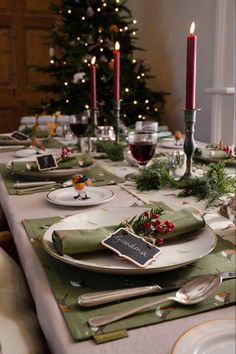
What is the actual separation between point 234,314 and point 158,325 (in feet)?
0.34

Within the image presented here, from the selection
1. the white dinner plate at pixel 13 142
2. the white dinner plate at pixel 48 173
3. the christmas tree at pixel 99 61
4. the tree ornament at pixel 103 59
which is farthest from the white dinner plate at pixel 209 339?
the tree ornament at pixel 103 59

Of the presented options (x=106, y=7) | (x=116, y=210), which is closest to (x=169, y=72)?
(x=106, y=7)

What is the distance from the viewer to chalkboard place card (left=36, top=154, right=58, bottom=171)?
1298 mm

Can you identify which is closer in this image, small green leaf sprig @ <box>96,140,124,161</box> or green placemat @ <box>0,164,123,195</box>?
green placemat @ <box>0,164,123,195</box>

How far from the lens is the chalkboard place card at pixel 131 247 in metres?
0.62

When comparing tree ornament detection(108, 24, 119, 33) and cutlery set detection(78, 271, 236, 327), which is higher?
tree ornament detection(108, 24, 119, 33)

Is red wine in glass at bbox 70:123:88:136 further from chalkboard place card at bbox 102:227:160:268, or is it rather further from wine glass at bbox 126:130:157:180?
chalkboard place card at bbox 102:227:160:268

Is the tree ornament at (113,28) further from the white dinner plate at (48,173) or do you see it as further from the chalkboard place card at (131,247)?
the chalkboard place card at (131,247)

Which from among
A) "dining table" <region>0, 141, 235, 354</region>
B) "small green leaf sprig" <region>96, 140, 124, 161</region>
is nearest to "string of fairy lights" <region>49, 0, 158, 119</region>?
"small green leaf sprig" <region>96, 140, 124, 161</region>

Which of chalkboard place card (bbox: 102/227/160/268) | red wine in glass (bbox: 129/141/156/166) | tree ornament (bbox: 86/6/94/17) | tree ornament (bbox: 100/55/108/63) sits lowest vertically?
chalkboard place card (bbox: 102/227/160/268)

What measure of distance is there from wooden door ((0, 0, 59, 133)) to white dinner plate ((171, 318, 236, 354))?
14.8 feet

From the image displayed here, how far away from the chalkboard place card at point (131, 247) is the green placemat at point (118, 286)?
0.03 meters

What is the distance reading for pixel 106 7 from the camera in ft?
11.3

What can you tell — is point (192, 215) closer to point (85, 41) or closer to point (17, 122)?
point (85, 41)
